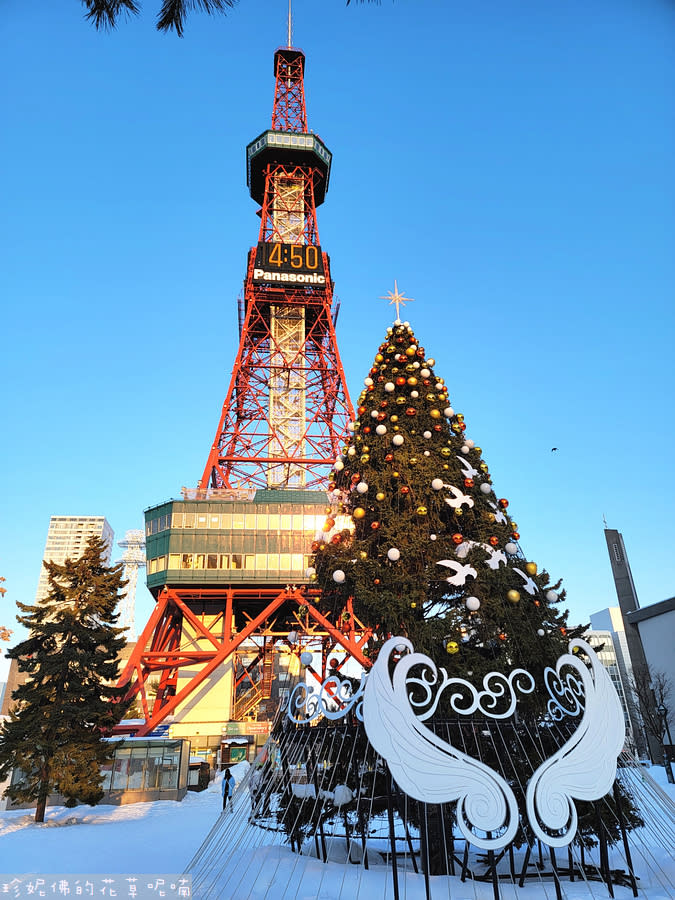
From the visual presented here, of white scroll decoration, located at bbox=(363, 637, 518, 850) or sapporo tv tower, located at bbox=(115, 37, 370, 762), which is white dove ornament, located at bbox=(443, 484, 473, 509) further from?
sapporo tv tower, located at bbox=(115, 37, 370, 762)

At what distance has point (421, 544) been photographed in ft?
32.0

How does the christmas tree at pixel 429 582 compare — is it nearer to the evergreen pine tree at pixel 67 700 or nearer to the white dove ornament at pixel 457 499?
the white dove ornament at pixel 457 499

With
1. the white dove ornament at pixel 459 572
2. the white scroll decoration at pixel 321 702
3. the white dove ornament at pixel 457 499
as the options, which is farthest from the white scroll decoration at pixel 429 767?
the white dove ornament at pixel 457 499

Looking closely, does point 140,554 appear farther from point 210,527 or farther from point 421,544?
point 421,544

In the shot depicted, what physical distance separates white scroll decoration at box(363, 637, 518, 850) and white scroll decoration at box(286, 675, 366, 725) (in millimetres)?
885

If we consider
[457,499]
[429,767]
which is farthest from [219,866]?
[457,499]

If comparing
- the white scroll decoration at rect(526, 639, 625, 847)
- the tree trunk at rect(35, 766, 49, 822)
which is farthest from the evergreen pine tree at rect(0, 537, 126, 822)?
the white scroll decoration at rect(526, 639, 625, 847)

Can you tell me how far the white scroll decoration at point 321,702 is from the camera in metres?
7.71

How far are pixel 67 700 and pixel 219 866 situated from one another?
44.7 ft

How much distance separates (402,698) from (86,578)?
59.5 ft

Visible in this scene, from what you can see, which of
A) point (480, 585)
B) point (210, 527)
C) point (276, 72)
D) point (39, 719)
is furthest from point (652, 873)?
point (276, 72)

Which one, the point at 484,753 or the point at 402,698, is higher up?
the point at 402,698

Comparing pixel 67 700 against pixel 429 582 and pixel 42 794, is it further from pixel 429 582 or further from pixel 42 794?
Result: pixel 429 582

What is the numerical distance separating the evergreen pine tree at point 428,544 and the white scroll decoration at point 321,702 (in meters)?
1.48
